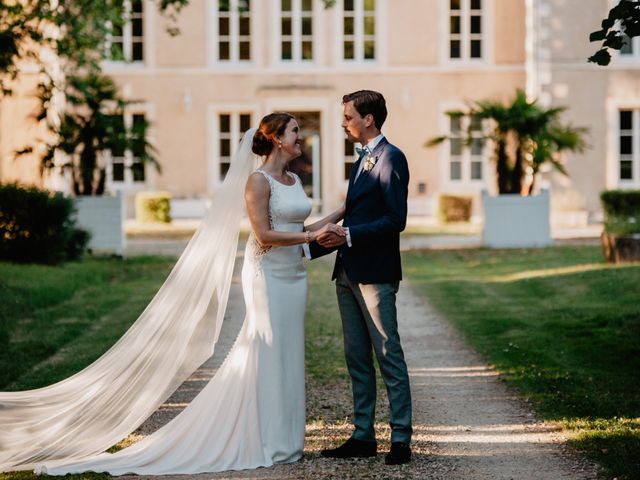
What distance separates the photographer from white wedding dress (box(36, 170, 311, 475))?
6.12m

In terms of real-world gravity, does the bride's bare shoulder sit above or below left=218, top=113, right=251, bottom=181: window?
below

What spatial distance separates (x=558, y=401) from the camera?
299 inches

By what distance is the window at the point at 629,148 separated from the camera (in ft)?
92.7

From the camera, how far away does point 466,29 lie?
30094 mm

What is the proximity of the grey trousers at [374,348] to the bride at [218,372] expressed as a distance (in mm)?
293

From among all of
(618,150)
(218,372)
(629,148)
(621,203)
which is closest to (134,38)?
(618,150)

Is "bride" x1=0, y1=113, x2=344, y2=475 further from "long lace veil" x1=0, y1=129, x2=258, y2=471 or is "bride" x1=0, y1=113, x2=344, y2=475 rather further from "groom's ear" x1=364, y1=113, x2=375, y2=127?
"groom's ear" x1=364, y1=113, x2=375, y2=127

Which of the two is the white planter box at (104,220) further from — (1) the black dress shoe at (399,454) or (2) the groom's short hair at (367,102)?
(1) the black dress shoe at (399,454)

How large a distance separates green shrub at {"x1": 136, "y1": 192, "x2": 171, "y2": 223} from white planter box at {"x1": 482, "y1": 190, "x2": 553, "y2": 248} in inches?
376

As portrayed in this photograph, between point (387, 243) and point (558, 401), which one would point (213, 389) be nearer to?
point (387, 243)

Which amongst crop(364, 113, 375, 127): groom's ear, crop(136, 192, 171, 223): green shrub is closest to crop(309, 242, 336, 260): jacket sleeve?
crop(364, 113, 375, 127): groom's ear

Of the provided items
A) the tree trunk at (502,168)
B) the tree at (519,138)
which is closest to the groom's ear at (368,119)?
the tree at (519,138)

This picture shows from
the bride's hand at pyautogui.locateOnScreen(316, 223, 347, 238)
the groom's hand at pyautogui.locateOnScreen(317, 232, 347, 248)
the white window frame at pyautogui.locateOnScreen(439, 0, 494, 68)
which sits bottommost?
the groom's hand at pyautogui.locateOnScreen(317, 232, 347, 248)

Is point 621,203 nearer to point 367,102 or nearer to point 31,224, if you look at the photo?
point 31,224
